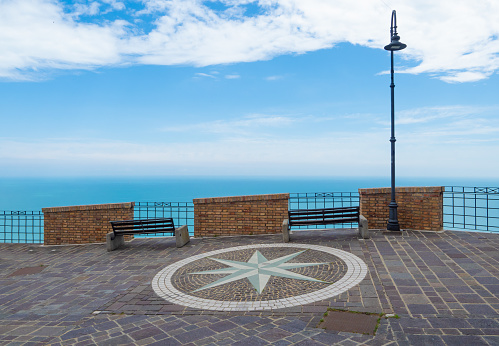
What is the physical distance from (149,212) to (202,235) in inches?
133

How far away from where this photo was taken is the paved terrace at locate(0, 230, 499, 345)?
402 cm

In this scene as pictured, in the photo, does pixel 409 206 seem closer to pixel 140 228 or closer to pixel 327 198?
pixel 327 198

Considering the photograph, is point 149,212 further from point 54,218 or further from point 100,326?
point 100,326

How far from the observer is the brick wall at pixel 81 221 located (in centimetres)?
1130

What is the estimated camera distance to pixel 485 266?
6.29 m

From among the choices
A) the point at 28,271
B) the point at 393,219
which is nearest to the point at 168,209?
the point at 28,271

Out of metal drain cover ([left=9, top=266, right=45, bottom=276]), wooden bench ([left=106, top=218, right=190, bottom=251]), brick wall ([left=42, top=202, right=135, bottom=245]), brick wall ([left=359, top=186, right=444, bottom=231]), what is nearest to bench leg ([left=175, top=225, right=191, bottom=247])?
wooden bench ([left=106, top=218, right=190, bottom=251])

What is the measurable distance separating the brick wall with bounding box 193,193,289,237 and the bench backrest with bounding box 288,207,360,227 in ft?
3.28

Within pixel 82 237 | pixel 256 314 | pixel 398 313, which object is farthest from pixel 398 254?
pixel 82 237

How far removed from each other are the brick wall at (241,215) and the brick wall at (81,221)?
9.05 ft

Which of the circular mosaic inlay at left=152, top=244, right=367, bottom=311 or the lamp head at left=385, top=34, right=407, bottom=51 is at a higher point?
the lamp head at left=385, top=34, right=407, bottom=51

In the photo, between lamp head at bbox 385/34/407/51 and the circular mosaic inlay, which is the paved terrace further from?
lamp head at bbox 385/34/407/51

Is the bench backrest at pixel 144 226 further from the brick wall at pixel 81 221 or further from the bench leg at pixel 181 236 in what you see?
the brick wall at pixel 81 221

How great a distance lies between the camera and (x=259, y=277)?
624cm
